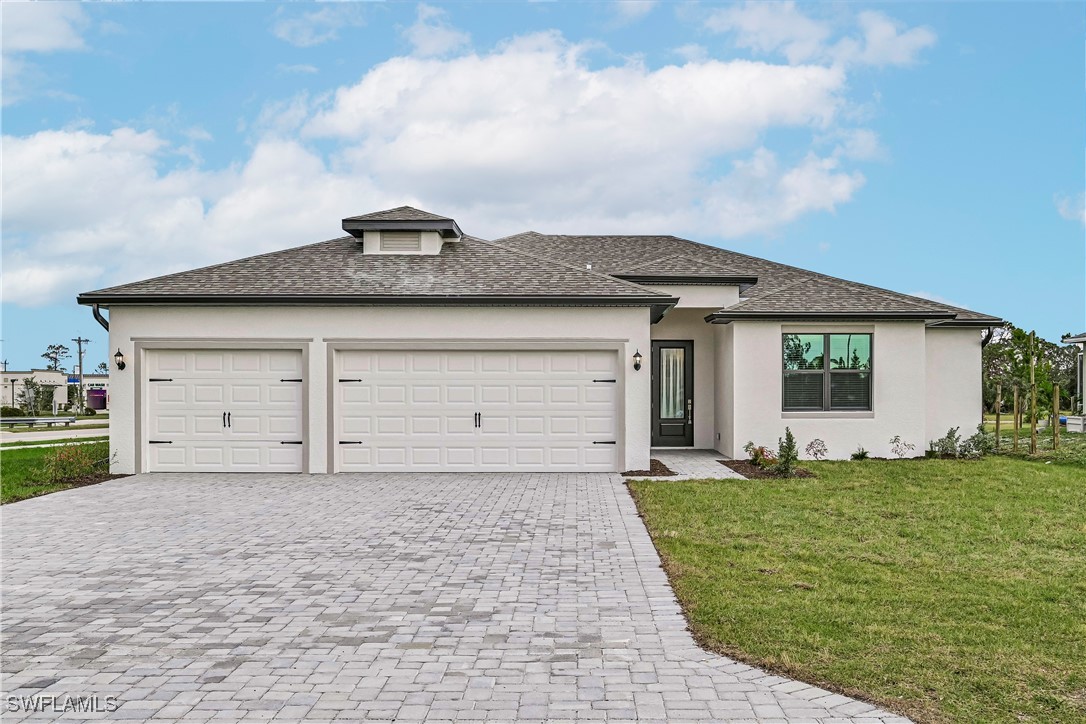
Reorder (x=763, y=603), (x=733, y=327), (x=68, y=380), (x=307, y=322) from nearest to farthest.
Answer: (x=763, y=603) < (x=307, y=322) < (x=733, y=327) < (x=68, y=380)

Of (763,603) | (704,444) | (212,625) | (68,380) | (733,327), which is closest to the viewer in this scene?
(212,625)

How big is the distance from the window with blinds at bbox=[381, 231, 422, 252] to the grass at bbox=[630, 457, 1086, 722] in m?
7.51

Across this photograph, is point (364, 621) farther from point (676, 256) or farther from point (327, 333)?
point (676, 256)

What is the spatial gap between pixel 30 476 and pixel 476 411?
27.5 feet

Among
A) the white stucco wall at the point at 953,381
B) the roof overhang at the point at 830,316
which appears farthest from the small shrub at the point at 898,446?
the roof overhang at the point at 830,316

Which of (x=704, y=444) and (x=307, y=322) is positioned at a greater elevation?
(x=307, y=322)

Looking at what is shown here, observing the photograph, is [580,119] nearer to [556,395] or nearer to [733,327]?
[733,327]

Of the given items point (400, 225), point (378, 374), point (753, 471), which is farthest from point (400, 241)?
point (753, 471)

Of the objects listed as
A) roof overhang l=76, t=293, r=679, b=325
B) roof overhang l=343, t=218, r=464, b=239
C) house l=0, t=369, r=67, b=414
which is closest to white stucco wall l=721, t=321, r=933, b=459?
roof overhang l=76, t=293, r=679, b=325

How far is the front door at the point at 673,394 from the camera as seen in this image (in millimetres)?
18297

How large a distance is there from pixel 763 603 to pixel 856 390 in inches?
460

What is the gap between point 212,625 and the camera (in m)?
5.36

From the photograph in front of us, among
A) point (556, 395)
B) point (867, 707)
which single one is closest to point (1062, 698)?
point (867, 707)

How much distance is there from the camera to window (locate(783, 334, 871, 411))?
16.2m
